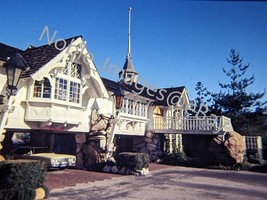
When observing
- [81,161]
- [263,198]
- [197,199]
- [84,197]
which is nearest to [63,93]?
[81,161]

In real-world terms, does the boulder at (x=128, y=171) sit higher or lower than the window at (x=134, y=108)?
lower

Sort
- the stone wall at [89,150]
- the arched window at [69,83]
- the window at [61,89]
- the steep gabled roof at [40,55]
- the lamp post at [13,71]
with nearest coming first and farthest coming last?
the lamp post at [13,71], the steep gabled roof at [40,55], the window at [61,89], the arched window at [69,83], the stone wall at [89,150]

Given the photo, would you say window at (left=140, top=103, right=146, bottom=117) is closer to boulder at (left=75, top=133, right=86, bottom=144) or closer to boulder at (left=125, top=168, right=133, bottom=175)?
boulder at (left=75, top=133, right=86, bottom=144)

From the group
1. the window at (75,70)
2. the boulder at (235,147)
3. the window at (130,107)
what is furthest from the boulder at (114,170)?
the boulder at (235,147)

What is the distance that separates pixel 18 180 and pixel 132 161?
751 centimetres

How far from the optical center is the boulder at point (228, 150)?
17.8 metres

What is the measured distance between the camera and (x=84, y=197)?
7.63 meters

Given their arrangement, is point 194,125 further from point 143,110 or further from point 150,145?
point 143,110

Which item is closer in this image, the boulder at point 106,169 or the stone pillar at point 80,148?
the boulder at point 106,169

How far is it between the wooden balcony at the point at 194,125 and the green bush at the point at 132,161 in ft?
24.4

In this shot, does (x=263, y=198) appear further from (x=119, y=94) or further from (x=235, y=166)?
(x=235, y=166)

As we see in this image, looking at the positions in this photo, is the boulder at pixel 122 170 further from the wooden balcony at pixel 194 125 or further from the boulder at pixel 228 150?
the boulder at pixel 228 150

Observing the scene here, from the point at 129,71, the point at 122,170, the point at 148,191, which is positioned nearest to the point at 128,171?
the point at 122,170

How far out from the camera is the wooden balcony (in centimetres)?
1834
